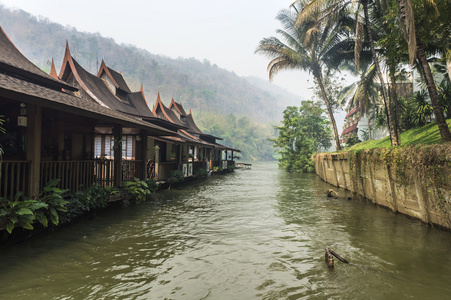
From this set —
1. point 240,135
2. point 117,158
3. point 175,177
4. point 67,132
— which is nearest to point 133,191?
point 117,158

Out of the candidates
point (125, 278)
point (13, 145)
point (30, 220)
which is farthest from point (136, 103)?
point (125, 278)

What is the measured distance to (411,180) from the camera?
8.06 metres

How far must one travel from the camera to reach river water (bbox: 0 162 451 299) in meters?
4.32

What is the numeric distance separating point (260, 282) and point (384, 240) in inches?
157

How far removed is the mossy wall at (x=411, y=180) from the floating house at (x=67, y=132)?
28.1ft

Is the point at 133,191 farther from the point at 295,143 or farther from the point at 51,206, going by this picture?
the point at 295,143

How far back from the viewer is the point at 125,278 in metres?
4.68

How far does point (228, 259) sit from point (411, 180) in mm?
5981

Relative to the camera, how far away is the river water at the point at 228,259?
4324mm

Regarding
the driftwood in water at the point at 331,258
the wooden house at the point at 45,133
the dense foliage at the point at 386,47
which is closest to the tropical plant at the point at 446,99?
the dense foliage at the point at 386,47

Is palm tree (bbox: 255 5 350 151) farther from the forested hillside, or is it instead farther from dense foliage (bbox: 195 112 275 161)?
the forested hillside

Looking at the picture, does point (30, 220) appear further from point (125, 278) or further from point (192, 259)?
point (192, 259)

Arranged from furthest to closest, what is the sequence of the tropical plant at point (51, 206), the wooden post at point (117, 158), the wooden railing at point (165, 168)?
1. the wooden railing at point (165, 168)
2. the wooden post at point (117, 158)
3. the tropical plant at point (51, 206)

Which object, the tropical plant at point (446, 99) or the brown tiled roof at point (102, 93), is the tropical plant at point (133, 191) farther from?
the tropical plant at point (446, 99)
